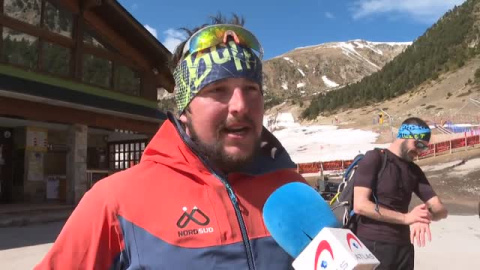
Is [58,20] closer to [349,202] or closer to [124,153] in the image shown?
[124,153]

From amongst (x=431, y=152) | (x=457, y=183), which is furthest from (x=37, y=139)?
(x=431, y=152)

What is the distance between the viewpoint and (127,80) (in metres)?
15.5

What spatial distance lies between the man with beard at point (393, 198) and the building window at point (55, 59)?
35.9 feet

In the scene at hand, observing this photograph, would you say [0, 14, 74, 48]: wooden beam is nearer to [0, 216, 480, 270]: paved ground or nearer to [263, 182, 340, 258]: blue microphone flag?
[0, 216, 480, 270]: paved ground

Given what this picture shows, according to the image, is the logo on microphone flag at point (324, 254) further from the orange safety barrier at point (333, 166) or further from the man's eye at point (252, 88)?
the orange safety barrier at point (333, 166)

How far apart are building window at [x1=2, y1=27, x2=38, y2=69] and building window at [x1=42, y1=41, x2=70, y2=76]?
336 millimetres

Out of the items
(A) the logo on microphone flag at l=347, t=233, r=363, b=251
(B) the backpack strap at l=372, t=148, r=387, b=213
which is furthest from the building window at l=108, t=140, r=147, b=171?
(A) the logo on microphone flag at l=347, t=233, r=363, b=251

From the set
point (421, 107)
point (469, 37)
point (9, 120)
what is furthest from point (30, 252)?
point (469, 37)

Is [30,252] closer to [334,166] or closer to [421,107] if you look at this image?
[334,166]

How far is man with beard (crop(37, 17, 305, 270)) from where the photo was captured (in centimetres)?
144

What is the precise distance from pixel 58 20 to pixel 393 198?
12.0 metres

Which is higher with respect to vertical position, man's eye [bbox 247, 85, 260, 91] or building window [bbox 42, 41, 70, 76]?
building window [bbox 42, 41, 70, 76]

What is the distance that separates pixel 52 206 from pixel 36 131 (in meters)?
2.74

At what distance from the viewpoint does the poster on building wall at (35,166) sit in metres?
14.1
